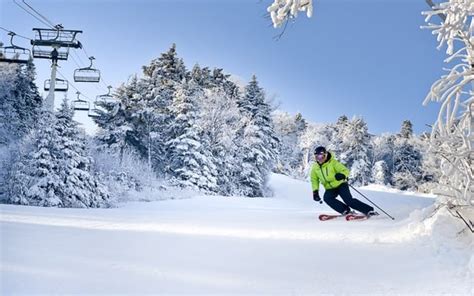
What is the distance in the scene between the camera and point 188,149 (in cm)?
2312

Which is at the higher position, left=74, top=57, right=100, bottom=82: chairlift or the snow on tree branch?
left=74, top=57, right=100, bottom=82: chairlift

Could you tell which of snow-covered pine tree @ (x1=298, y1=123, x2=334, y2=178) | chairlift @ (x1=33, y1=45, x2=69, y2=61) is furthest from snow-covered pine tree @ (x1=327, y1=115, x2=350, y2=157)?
chairlift @ (x1=33, y1=45, x2=69, y2=61)

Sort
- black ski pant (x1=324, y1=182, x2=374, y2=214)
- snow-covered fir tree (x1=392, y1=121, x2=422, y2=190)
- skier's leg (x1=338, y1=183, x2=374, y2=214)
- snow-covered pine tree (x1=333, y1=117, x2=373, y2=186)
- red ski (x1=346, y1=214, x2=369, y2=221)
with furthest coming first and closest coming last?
snow-covered pine tree (x1=333, y1=117, x2=373, y2=186) < snow-covered fir tree (x1=392, y1=121, x2=422, y2=190) < black ski pant (x1=324, y1=182, x2=374, y2=214) < skier's leg (x1=338, y1=183, x2=374, y2=214) < red ski (x1=346, y1=214, x2=369, y2=221)

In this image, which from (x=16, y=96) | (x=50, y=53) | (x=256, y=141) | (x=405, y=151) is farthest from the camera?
(x=405, y=151)

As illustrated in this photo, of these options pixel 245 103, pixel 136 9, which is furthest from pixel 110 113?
pixel 136 9

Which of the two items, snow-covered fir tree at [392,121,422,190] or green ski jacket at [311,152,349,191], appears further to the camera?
snow-covered fir tree at [392,121,422,190]

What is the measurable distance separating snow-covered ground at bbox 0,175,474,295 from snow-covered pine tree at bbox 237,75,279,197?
2068 centimetres

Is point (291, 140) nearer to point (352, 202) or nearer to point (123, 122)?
point (123, 122)

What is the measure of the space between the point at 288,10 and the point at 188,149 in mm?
19512

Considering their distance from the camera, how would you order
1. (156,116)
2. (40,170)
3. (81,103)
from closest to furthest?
1. (40,170)
2. (81,103)
3. (156,116)

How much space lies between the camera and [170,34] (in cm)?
1211

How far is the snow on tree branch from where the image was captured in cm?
391

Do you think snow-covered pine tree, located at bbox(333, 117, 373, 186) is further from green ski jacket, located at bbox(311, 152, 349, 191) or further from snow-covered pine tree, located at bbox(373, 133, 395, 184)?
green ski jacket, located at bbox(311, 152, 349, 191)

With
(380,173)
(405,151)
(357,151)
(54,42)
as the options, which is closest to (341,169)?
(54,42)
